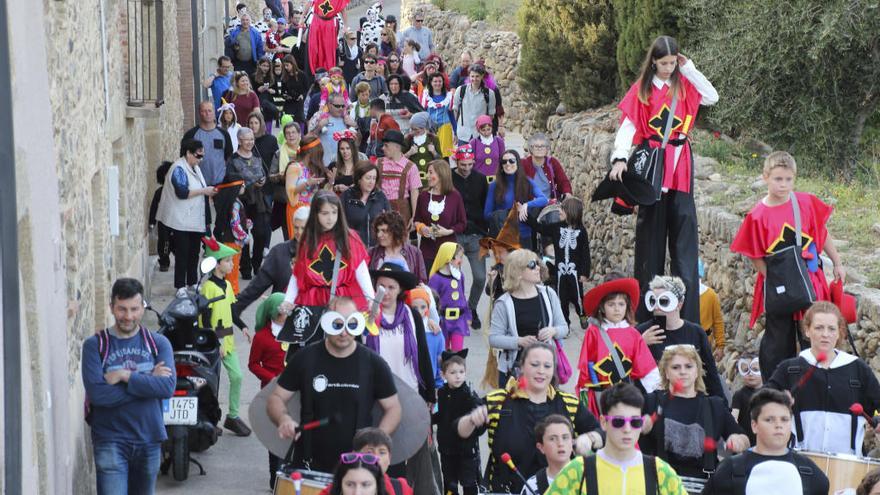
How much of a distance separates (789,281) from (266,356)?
3.59m

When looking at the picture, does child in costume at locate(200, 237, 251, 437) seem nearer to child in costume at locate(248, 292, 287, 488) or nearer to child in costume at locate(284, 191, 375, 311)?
child in costume at locate(248, 292, 287, 488)

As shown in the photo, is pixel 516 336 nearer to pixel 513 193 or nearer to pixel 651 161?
pixel 651 161

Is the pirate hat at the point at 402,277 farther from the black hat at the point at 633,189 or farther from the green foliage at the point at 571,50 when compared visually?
the green foliage at the point at 571,50

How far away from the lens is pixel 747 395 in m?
9.65

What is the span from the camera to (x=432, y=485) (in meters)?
9.35

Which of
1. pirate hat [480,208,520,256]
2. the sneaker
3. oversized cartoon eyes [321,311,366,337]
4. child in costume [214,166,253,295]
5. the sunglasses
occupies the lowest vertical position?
the sneaker

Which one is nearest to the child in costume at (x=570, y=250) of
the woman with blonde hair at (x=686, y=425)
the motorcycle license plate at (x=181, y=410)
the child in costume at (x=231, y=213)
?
the child in costume at (x=231, y=213)

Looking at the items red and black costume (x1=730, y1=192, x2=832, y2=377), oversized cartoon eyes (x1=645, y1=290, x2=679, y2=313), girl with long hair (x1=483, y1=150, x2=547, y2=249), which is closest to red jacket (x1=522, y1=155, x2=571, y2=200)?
girl with long hair (x1=483, y1=150, x2=547, y2=249)

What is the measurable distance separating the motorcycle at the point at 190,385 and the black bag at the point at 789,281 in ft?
12.9

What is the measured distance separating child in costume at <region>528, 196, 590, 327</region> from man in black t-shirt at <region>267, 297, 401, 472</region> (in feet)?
21.2

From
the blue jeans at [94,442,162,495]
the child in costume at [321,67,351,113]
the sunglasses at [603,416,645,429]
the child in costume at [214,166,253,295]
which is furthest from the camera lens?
the child in costume at [321,67,351,113]

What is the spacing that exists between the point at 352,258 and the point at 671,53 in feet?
9.56

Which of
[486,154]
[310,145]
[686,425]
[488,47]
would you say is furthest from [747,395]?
[488,47]

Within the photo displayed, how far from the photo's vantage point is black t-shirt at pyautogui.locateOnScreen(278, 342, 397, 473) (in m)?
8.60
